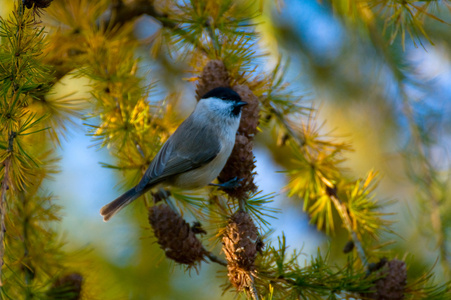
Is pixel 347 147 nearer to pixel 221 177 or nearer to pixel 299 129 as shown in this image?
pixel 299 129

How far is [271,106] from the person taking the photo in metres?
1.39

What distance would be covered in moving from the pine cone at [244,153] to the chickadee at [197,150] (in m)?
0.05

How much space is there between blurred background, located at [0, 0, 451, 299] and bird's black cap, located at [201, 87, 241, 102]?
20cm

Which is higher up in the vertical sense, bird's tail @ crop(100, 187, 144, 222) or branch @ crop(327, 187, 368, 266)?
branch @ crop(327, 187, 368, 266)

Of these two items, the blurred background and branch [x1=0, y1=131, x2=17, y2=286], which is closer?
branch [x1=0, y1=131, x2=17, y2=286]

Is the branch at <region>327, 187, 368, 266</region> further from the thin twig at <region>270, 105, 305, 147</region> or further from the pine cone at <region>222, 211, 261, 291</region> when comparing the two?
the pine cone at <region>222, 211, 261, 291</region>

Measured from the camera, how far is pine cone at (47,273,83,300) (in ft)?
3.86

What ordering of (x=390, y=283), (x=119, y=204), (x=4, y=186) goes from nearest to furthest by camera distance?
(x=4, y=186)
(x=390, y=283)
(x=119, y=204)

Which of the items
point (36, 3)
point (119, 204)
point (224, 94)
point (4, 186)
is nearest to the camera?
point (4, 186)

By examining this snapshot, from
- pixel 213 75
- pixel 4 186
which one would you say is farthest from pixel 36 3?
pixel 213 75

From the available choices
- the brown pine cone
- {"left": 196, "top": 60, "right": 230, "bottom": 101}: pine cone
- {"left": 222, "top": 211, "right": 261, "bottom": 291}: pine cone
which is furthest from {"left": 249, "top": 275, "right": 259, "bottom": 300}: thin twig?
the brown pine cone

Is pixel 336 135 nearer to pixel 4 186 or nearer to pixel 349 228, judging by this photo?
pixel 349 228

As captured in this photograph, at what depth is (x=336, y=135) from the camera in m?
1.62

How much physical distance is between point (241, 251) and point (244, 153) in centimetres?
31
